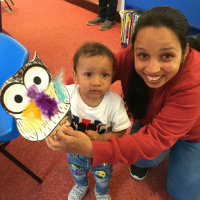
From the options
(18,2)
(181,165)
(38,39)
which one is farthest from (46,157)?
(18,2)

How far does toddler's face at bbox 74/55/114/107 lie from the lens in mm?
677

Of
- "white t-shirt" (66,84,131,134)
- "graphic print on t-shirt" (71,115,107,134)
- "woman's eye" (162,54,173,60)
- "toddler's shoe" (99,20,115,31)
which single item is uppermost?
"woman's eye" (162,54,173,60)

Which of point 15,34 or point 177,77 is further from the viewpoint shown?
point 15,34

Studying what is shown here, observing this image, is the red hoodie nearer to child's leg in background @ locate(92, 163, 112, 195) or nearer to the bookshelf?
child's leg in background @ locate(92, 163, 112, 195)

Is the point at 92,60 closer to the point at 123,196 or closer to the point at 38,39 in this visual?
the point at 123,196

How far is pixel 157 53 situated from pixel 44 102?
0.37 meters

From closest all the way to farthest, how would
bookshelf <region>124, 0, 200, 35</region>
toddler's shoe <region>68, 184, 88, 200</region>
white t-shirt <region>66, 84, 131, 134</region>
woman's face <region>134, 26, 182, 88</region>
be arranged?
woman's face <region>134, 26, 182, 88</region>, white t-shirt <region>66, 84, 131, 134</region>, toddler's shoe <region>68, 184, 88, 200</region>, bookshelf <region>124, 0, 200, 35</region>

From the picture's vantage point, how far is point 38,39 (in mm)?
2553

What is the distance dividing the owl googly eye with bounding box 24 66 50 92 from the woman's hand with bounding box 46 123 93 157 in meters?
0.14

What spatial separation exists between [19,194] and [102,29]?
2266 mm

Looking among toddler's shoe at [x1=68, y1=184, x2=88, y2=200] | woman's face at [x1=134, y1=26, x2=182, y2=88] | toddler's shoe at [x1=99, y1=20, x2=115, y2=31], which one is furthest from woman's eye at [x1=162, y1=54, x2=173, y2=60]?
toddler's shoe at [x1=99, y1=20, x2=115, y2=31]

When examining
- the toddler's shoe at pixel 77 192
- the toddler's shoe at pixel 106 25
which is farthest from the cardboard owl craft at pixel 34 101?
the toddler's shoe at pixel 106 25

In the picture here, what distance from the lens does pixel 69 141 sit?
0.62 metres

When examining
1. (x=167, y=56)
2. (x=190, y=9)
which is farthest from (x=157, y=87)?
(x=190, y=9)
